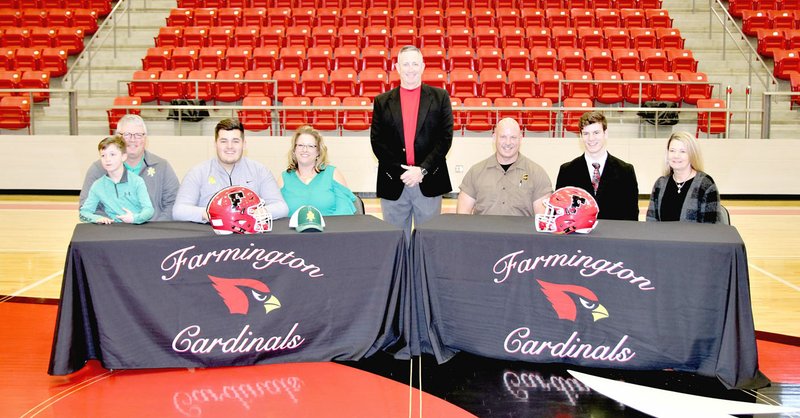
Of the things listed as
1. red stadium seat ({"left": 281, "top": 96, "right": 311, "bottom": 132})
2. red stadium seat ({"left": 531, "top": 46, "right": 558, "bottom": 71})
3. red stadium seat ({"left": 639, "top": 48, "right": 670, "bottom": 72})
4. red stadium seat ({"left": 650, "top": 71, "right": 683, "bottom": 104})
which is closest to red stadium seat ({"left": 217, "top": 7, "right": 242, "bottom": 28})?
red stadium seat ({"left": 281, "top": 96, "right": 311, "bottom": 132})

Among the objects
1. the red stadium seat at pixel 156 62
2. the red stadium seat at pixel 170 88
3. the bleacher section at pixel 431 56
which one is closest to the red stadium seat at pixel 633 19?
the bleacher section at pixel 431 56

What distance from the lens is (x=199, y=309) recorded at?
375 cm

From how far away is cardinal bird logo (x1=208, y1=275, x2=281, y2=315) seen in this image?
3.75 m

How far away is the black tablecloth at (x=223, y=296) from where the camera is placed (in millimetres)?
3654

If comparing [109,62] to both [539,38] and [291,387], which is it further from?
[291,387]

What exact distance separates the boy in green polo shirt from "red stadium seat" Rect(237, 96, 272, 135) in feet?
24.0

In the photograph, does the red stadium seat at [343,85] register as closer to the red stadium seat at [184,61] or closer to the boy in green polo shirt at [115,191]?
the red stadium seat at [184,61]

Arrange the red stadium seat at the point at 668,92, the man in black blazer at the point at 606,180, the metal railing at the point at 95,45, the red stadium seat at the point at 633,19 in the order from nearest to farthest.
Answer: the man in black blazer at the point at 606,180 < the red stadium seat at the point at 668,92 < the metal railing at the point at 95,45 < the red stadium seat at the point at 633,19

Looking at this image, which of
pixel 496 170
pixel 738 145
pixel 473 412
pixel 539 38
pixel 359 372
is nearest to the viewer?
pixel 473 412

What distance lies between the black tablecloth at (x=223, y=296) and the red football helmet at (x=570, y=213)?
0.82m

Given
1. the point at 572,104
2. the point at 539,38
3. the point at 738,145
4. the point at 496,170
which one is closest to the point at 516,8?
the point at 539,38

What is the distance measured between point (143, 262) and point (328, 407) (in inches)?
48.5

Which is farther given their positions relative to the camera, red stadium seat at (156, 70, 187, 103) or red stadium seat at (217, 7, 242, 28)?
red stadium seat at (217, 7, 242, 28)

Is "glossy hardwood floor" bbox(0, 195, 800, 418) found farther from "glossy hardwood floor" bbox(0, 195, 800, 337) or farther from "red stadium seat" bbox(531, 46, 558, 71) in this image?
"red stadium seat" bbox(531, 46, 558, 71)
